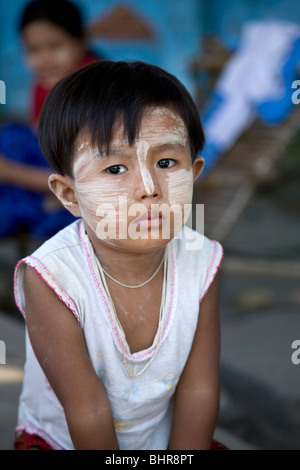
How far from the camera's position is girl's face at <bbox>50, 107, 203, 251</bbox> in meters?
1.19

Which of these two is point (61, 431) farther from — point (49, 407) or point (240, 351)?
point (240, 351)

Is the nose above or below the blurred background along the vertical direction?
below

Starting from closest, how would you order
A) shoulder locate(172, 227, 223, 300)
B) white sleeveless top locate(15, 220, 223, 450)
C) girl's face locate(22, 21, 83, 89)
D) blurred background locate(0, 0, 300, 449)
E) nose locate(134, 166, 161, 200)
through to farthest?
nose locate(134, 166, 161, 200)
white sleeveless top locate(15, 220, 223, 450)
shoulder locate(172, 227, 223, 300)
blurred background locate(0, 0, 300, 449)
girl's face locate(22, 21, 83, 89)

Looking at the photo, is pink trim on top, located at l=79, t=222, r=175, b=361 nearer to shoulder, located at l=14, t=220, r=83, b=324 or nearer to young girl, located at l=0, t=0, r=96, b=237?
shoulder, located at l=14, t=220, r=83, b=324

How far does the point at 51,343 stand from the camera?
1.26 meters

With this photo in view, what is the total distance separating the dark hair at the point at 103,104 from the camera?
3.89 ft

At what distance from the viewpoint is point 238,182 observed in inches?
173

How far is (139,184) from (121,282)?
281mm

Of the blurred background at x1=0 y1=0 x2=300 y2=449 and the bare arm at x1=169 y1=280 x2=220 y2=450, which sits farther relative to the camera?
the blurred background at x1=0 y1=0 x2=300 y2=449

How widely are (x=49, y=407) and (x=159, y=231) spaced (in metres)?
0.55

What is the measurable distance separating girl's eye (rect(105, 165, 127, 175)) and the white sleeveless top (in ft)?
0.73

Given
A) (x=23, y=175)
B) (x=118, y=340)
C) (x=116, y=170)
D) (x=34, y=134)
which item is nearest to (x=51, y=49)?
(x=34, y=134)

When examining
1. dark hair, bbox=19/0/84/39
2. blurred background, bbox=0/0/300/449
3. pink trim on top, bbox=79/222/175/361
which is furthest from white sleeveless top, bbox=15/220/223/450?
dark hair, bbox=19/0/84/39

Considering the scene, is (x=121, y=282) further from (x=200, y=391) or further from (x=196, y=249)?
(x=200, y=391)
